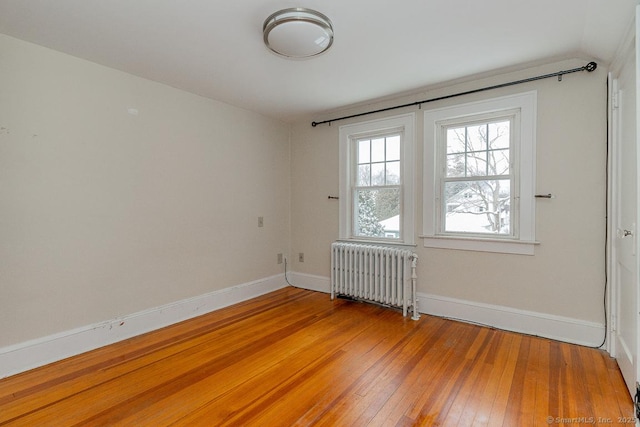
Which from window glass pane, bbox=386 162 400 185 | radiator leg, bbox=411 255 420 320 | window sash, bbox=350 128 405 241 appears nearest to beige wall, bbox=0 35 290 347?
window sash, bbox=350 128 405 241

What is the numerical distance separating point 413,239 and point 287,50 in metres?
2.31

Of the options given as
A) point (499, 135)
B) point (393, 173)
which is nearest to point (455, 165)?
point (499, 135)

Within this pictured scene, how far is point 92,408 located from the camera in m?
1.83

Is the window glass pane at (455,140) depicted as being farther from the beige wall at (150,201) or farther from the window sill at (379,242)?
the window sill at (379,242)

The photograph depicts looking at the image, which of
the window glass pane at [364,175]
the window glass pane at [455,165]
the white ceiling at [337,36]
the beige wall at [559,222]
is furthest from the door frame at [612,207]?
the window glass pane at [364,175]

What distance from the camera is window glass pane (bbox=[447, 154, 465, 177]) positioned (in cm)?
321

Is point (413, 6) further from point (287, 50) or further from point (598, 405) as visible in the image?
point (598, 405)

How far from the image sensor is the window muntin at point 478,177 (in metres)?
2.98

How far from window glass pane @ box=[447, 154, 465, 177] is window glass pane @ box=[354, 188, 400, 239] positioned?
0.62 m

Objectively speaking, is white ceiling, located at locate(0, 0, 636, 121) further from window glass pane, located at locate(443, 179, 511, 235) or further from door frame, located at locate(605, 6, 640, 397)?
window glass pane, located at locate(443, 179, 511, 235)

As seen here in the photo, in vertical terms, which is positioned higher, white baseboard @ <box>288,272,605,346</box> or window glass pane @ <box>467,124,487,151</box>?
window glass pane @ <box>467,124,487,151</box>

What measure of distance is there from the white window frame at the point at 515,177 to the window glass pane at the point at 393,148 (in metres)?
0.39

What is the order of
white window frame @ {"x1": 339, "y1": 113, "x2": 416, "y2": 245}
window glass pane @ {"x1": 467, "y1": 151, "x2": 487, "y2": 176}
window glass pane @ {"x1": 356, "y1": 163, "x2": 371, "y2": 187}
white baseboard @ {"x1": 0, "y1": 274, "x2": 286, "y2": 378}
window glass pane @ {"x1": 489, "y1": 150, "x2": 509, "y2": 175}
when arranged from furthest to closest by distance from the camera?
1. window glass pane @ {"x1": 356, "y1": 163, "x2": 371, "y2": 187}
2. white window frame @ {"x1": 339, "y1": 113, "x2": 416, "y2": 245}
3. window glass pane @ {"x1": 467, "y1": 151, "x2": 487, "y2": 176}
4. window glass pane @ {"x1": 489, "y1": 150, "x2": 509, "y2": 175}
5. white baseboard @ {"x1": 0, "y1": 274, "x2": 286, "y2": 378}

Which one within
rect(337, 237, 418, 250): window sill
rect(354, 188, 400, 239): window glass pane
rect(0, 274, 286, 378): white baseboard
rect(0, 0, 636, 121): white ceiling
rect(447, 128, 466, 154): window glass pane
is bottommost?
rect(0, 274, 286, 378): white baseboard
